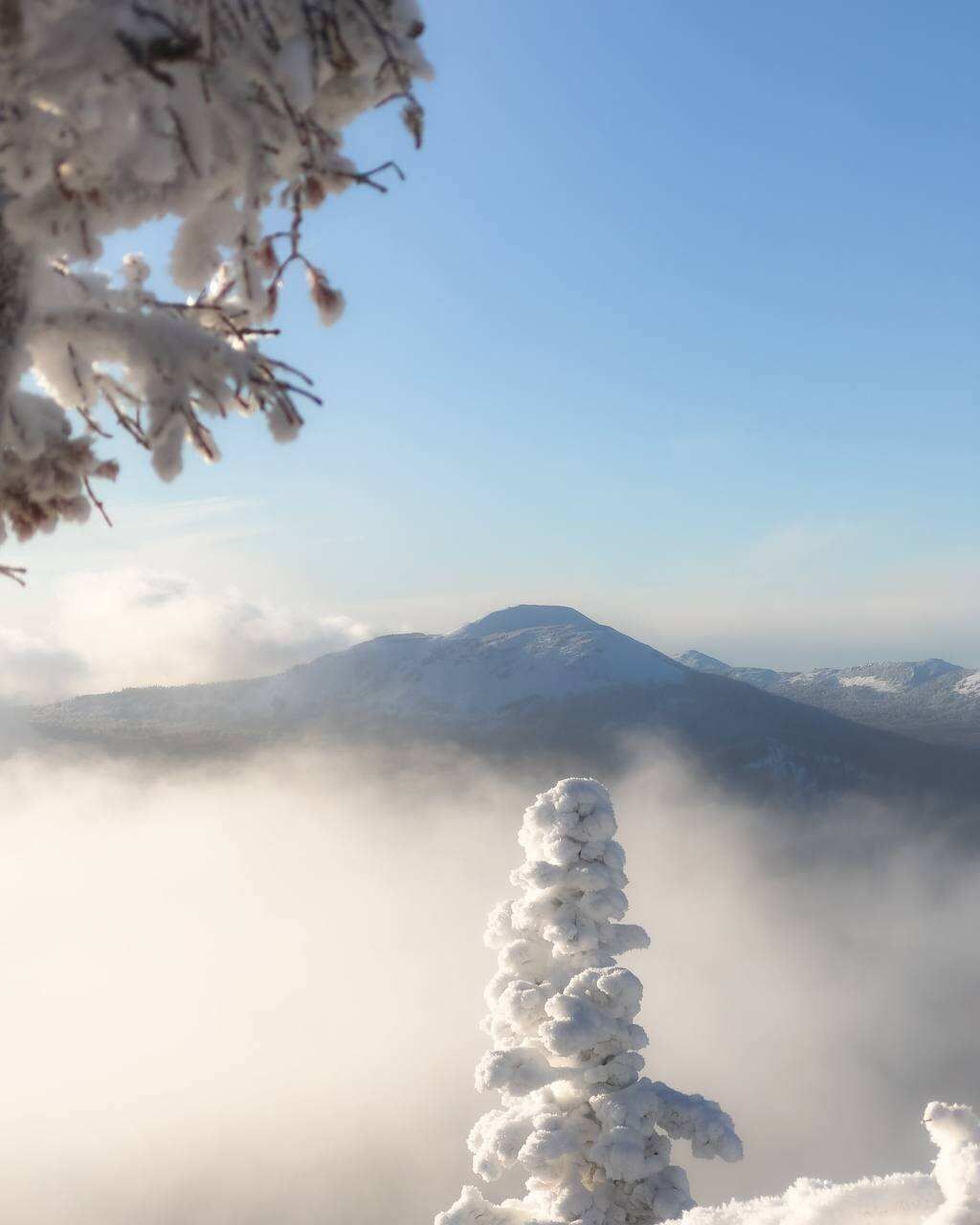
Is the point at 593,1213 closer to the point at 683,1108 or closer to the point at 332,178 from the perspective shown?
the point at 683,1108

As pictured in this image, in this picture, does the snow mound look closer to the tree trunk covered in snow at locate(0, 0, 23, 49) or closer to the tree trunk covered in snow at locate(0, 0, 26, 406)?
the tree trunk covered in snow at locate(0, 0, 26, 406)

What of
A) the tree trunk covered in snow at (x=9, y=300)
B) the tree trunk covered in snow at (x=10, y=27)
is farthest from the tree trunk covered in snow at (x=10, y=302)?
the tree trunk covered in snow at (x=10, y=27)

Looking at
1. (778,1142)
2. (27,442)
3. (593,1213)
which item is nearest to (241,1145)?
(778,1142)

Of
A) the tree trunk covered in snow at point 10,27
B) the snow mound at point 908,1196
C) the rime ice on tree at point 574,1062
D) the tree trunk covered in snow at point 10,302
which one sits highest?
the tree trunk covered in snow at point 10,27

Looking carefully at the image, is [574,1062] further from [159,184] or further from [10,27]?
[10,27]

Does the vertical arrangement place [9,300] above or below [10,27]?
below

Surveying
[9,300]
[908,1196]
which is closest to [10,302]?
[9,300]

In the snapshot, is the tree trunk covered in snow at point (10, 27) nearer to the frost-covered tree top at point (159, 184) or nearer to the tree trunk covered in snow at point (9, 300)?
the frost-covered tree top at point (159, 184)

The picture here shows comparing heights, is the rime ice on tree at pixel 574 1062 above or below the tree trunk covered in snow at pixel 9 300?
below
